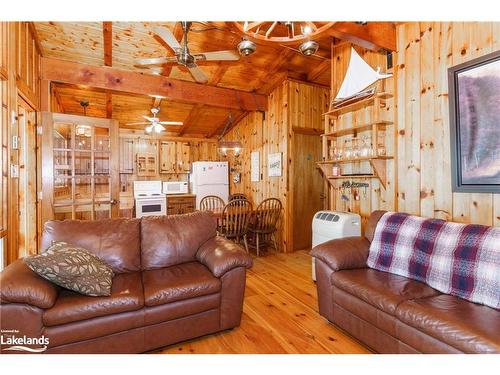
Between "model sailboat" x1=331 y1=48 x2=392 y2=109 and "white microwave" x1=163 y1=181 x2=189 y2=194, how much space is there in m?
4.20

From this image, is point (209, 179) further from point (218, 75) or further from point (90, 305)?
point (90, 305)

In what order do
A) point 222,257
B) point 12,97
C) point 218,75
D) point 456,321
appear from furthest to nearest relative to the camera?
point 218,75 < point 12,97 < point 222,257 < point 456,321

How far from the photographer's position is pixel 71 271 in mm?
1614

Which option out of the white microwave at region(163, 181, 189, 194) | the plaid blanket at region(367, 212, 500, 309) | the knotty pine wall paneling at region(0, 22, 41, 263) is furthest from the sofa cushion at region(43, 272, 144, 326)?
the white microwave at region(163, 181, 189, 194)

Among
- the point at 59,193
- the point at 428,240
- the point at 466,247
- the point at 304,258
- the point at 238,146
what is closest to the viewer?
the point at 466,247

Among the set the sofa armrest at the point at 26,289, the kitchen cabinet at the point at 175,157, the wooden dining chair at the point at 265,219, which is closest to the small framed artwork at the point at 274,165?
the wooden dining chair at the point at 265,219

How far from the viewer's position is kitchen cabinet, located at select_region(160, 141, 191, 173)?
20.7 ft

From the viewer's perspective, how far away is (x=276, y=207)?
13.9 ft

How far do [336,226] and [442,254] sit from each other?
3.45ft

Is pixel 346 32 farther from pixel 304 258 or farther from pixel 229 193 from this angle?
pixel 229 193

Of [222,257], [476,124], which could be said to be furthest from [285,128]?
[222,257]

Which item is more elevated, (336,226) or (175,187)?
(175,187)
